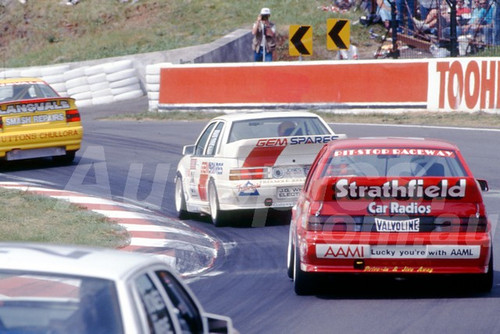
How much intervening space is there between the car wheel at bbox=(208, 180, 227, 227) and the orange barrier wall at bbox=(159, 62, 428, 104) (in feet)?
36.3

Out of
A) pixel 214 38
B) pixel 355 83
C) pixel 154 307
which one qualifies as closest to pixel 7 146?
pixel 355 83

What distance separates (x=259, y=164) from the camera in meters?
13.1

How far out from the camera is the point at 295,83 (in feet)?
82.7

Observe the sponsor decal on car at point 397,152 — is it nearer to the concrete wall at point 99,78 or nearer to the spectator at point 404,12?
the concrete wall at point 99,78

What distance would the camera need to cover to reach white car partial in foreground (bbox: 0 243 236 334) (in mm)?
4082

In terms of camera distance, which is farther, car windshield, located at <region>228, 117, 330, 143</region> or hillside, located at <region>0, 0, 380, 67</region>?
hillside, located at <region>0, 0, 380, 67</region>

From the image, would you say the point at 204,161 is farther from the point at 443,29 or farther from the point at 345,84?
the point at 443,29

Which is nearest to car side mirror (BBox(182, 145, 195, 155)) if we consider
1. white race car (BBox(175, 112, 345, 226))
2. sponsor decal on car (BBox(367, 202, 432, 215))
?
white race car (BBox(175, 112, 345, 226))

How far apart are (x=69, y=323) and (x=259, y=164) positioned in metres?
9.03

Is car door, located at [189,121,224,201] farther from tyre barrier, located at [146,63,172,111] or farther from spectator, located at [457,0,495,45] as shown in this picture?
spectator, located at [457,0,495,45]

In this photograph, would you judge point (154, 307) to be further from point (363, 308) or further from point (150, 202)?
point (150, 202)

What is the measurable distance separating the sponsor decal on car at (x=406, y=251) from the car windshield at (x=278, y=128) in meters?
4.95

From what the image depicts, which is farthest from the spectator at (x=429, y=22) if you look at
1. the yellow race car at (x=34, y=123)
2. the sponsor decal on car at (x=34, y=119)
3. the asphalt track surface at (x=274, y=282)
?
the sponsor decal on car at (x=34, y=119)

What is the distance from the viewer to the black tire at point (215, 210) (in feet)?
44.3
